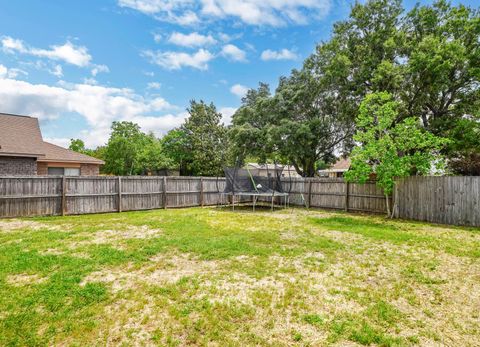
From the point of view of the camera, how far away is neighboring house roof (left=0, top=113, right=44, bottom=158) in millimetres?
10883

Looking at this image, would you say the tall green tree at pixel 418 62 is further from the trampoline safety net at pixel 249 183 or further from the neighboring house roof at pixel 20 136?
the neighboring house roof at pixel 20 136

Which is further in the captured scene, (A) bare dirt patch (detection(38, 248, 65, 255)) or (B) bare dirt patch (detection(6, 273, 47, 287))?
(A) bare dirt patch (detection(38, 248, 65, 255))

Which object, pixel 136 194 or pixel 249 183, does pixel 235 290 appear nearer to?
pixel 136 194

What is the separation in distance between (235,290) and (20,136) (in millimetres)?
13608

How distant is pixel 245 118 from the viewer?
19688 mm

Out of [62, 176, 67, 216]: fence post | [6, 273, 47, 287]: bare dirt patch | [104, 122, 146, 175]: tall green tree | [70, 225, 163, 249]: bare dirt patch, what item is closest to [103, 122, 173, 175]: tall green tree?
[104, 122, 146, 175]: tall green tree

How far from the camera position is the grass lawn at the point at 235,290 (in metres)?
2.56

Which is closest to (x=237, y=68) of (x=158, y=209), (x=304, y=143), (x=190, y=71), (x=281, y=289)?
(x=190, y=71)

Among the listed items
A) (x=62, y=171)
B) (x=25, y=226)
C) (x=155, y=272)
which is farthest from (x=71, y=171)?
(x=155, y=272)

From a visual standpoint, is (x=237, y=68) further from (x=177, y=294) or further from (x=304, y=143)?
(x=177, y=294)

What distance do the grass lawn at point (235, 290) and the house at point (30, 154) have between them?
5.94 metres

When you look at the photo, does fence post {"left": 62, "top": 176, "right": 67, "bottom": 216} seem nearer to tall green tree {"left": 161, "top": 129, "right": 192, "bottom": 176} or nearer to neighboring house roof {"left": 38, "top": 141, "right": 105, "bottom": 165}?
neighboring house roof {"left": 38, "top": 141, "right": 105, "bottom": 165}

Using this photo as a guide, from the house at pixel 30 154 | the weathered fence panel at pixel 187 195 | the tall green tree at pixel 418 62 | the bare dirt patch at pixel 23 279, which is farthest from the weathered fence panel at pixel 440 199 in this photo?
the house at pixel 30 154

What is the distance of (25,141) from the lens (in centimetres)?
1186
